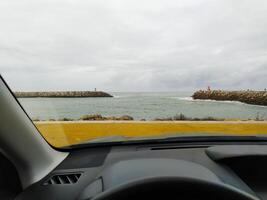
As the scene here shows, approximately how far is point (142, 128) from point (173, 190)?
1.27 meters

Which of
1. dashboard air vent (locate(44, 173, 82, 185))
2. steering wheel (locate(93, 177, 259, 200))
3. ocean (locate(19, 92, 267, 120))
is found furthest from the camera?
ocean (locate(19, 92, 267, 120))

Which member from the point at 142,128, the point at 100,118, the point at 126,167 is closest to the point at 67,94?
the point at 100,118

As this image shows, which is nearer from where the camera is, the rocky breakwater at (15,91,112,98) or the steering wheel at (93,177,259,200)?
the steering wheel at (93,177,259,200)

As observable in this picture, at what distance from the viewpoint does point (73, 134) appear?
3479 mm

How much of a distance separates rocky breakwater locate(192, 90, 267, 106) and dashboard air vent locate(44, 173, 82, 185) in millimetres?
1423

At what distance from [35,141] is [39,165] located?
7.1 inches

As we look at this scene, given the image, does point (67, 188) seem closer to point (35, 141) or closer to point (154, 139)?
point (35, 141)

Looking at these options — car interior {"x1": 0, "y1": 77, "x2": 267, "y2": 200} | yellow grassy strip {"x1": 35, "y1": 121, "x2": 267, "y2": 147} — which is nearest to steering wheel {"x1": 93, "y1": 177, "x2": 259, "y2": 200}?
car interior {"x1": 0, "y1": 77, "x2": 267, "y2": 200}

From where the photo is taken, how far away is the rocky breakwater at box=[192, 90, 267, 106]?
3.66 meters

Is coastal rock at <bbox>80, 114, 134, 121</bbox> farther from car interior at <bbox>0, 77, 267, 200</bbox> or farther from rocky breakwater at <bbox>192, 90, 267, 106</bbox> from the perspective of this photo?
rocky breakwater at <bbox>192, 90, 267, 106</bbox>

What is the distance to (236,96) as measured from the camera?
3746 mm

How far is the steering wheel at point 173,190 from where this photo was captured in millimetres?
2354

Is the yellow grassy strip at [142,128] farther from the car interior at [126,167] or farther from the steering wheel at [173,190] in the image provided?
the steering wheel at [173,190]

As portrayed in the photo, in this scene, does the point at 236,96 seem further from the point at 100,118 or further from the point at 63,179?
the point at 63,179
